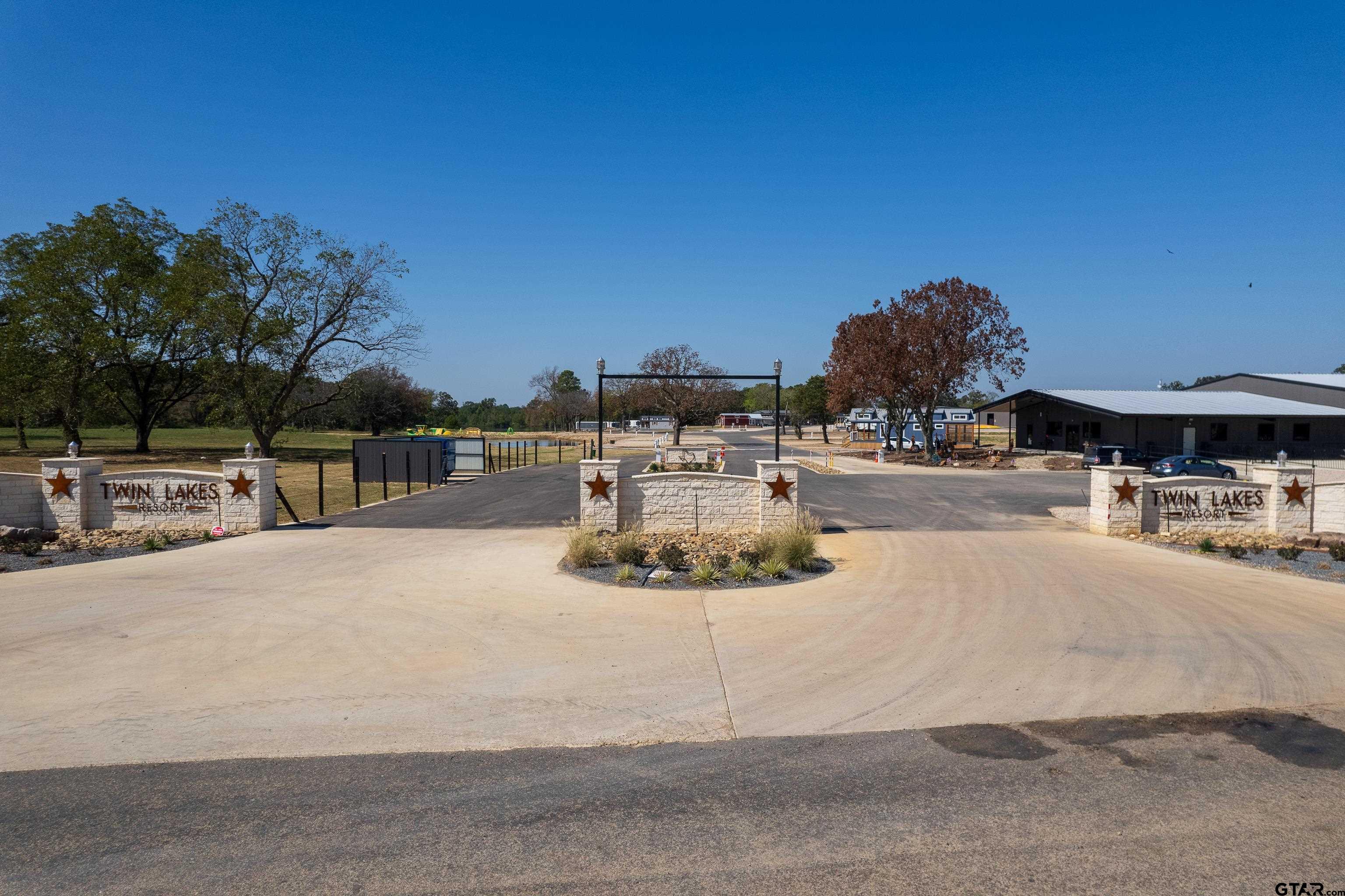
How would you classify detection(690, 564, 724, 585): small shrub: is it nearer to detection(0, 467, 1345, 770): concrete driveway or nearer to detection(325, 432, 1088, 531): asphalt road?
detection(0, 467, 1345, 770): concrete driveway

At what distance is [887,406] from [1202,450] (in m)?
18.4

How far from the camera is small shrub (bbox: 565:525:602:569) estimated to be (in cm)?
1214

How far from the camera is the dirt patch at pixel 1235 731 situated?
5445 millimetres

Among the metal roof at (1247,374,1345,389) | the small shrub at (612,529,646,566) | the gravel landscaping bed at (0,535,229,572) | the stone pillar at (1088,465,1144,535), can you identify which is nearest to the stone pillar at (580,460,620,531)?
the small shrub at (612,529,646,566)

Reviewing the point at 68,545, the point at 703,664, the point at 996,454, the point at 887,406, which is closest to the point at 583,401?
the point at 887,406

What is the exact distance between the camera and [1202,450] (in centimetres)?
4519

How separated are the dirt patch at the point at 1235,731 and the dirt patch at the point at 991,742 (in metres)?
0.20

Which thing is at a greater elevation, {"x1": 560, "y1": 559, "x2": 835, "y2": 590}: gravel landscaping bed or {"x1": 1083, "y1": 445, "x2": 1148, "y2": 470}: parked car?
{"x1": 1083, "y1": 445, "x2": 1148, "y2": 470}: parked car

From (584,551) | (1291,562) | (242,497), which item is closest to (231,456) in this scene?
(242,497)

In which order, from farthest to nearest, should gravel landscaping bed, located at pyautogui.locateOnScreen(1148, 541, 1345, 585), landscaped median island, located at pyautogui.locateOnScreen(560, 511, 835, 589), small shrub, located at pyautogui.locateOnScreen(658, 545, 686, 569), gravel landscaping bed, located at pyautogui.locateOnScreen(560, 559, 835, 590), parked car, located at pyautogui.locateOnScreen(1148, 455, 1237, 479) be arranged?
parked car, located at pyautogui.locateOnScreen(1148, 455, 1237, 479)
gravel landscaping bed, located at pyautogui.locateOnScreen(1148, 541, 1345, 585)
small shrub, located at pyautogui.locateOnScreen(658, 545, 686, 569)
landscaped median island, located at pyautogui.locateOnScreen(560, 511, 835, 589)
gravel landscaping bed, located at pyautogui.locateOnScreen(560, 559, 835, 590)

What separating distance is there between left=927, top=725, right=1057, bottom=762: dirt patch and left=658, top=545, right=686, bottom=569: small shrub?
6350 mm

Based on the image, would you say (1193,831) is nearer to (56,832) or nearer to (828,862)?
(828,862)

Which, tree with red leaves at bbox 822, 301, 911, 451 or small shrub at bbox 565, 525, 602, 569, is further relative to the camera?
tree with red leaves at bbox 822, 301, 911, 451

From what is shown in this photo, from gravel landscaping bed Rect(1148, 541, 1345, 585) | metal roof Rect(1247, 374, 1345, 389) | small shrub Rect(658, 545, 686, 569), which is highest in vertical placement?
metal roof Rect(1247, 374, 1345, 389)
